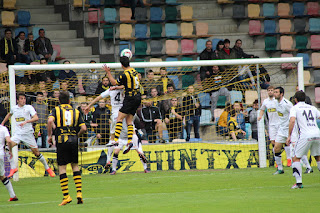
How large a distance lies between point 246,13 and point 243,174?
11597 mm

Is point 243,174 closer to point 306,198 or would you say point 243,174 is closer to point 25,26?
point 306,198

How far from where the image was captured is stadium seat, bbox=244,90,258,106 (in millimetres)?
19172

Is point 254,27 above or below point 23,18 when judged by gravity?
below

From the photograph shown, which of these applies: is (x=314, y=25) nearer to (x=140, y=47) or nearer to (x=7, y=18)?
(x=140, y=47)

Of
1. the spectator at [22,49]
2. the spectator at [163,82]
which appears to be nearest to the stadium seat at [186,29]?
the spectator at [163,82]

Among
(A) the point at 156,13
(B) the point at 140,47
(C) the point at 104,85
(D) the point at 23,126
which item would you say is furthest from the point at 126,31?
(D) the point at 23,126

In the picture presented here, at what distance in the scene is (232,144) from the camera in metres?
17.5

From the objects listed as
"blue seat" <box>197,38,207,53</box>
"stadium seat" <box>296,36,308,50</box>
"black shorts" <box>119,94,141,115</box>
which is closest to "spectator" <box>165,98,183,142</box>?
"blue seat" <box>197,38,207,53</box>

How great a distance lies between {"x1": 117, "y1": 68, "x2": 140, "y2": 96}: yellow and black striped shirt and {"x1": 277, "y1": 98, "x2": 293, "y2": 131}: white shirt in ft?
14.3

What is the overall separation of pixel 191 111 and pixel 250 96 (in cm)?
262

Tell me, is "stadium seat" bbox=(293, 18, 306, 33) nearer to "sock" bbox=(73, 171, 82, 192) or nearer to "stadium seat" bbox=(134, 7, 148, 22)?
"stadium seat" bbox=(134, 7, 148, 22)

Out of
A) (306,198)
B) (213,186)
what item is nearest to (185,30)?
(213,186)

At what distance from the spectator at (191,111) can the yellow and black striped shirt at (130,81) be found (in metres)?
5.70

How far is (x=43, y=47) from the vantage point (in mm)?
20922
